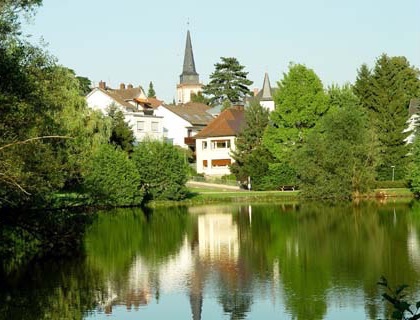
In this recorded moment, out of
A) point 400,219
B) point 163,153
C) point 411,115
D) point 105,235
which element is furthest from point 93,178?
point 411,115

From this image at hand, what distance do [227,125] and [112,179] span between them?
79.4 ft

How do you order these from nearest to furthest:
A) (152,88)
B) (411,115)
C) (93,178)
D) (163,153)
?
1. (93,178)
2. (163,153)
3. (411,115)
4. (152,88)

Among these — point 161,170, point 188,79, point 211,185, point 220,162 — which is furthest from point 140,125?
point 188,79

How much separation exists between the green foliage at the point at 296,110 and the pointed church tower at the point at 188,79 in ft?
201

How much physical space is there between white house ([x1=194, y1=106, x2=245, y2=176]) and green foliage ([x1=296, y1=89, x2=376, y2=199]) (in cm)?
1599

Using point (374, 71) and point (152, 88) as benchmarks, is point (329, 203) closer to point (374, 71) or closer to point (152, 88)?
point (374, 71)

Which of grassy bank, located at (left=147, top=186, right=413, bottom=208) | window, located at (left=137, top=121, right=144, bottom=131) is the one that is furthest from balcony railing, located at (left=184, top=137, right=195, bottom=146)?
grassy bank, located at (left=147, top=186, right=413, bottom=208)

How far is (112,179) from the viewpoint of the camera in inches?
1903

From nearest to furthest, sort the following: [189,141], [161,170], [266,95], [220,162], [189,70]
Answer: [161,170], [220,162], [189,141], [266,95], [189,70]

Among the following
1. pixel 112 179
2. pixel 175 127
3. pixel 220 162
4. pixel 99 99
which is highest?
pixel 99 99

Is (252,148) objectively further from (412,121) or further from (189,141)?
(189,141)

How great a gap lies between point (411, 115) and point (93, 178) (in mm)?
34566

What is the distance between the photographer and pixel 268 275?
2225 cm

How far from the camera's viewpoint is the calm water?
1770cm
